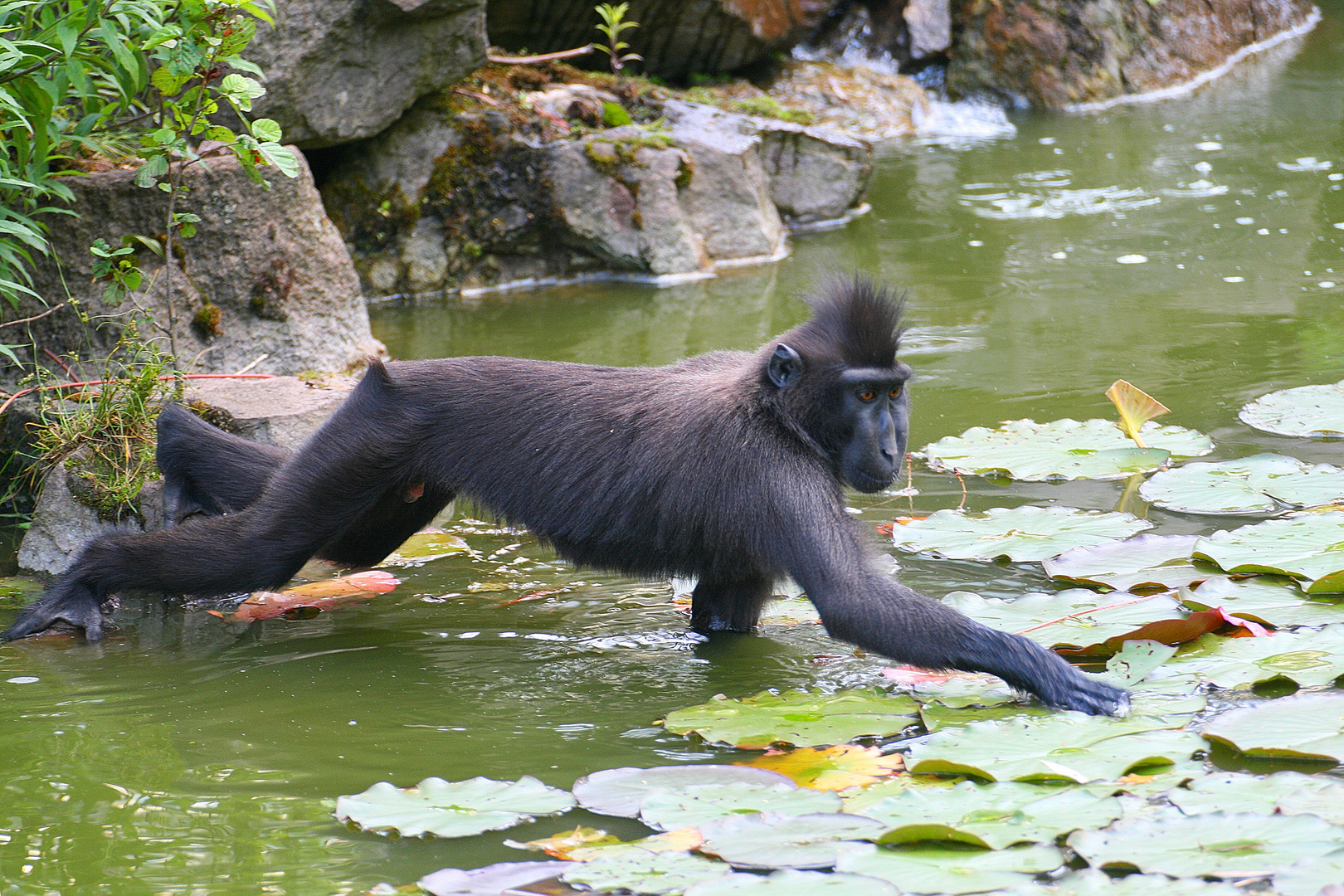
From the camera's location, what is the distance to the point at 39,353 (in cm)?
673

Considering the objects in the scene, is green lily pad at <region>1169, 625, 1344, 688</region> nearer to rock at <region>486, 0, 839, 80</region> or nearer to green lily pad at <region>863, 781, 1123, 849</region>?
green lily pad at <region>863, 781, 1123, 849</region>

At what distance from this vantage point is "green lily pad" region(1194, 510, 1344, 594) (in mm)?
4770

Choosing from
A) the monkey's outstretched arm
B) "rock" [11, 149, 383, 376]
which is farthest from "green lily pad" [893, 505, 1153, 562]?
"rock" [11, 149, 383, 376]

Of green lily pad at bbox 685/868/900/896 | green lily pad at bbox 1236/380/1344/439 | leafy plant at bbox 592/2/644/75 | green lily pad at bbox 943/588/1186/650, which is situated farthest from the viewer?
leafy plant at bbox 592/2/644/75

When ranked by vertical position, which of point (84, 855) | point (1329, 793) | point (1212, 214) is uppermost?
point (1212, 214)

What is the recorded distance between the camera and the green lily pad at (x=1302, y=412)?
673 centimetres

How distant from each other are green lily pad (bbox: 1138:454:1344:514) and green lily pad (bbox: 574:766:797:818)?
316cm

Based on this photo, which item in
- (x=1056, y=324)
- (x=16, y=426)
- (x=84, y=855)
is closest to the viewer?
(x=84, y=855)

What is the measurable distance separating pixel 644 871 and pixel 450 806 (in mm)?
718

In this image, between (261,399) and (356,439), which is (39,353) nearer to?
(261,399)

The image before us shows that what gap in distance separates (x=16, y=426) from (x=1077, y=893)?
5686 mm

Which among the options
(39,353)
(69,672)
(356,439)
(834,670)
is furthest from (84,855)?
(39,353)

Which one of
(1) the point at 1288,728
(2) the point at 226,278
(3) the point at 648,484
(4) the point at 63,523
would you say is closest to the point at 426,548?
(4) the point at 63,523

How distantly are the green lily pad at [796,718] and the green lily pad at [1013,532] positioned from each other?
141 centimetres
